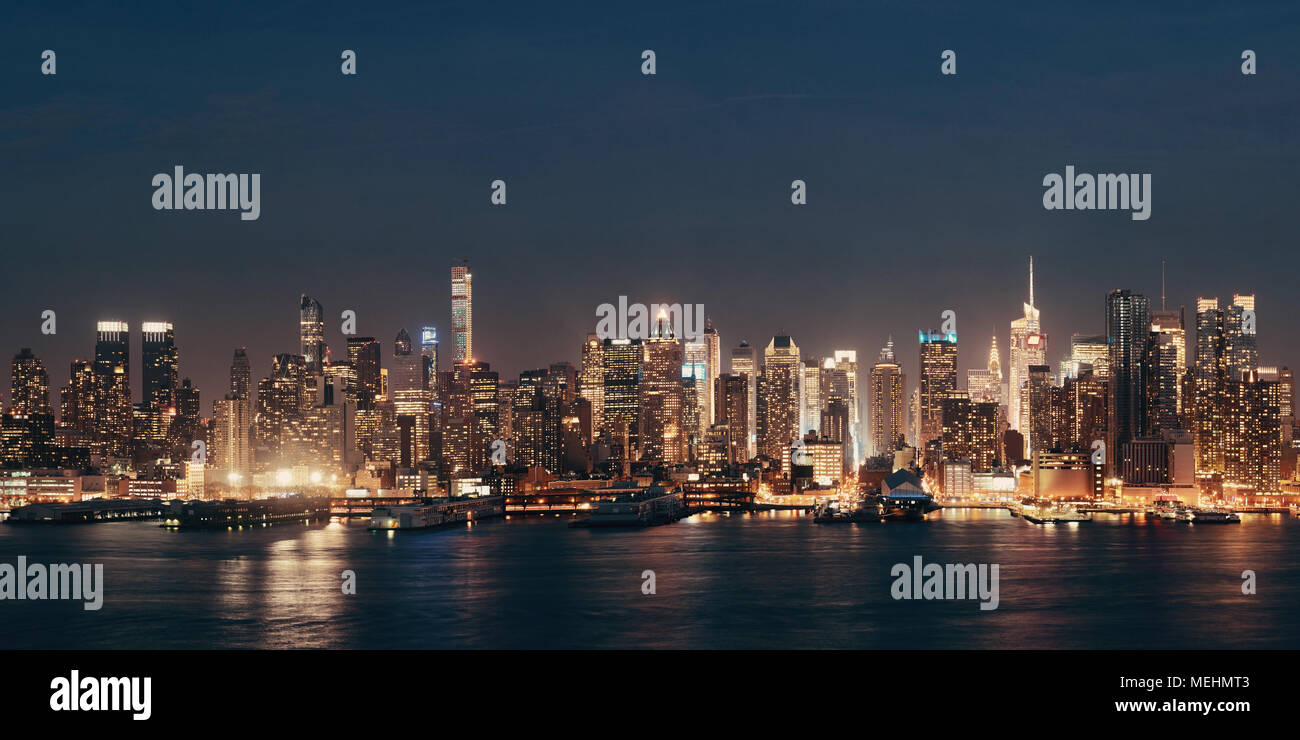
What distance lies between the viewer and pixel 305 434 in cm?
15775

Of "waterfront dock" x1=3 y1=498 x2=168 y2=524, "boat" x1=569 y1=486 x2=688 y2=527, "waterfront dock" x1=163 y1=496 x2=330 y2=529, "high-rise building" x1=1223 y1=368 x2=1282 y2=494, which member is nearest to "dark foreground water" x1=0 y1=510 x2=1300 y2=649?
"waterfront dock" x1=163 y1=496 x2=330 y2=529

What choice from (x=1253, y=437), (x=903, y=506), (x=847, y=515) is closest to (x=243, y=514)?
(x=847, y=515)

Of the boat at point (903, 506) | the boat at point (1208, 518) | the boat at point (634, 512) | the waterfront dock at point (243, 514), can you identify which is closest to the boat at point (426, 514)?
the waterfront dock at point (243, 514)

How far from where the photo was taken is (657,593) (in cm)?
4359

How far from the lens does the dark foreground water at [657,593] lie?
3475 cm

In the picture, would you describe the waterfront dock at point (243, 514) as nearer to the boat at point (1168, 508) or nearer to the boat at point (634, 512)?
the boat at point (634, 512)

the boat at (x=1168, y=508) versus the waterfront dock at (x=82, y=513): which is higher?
the waterfront dock at (x=82, y=513)

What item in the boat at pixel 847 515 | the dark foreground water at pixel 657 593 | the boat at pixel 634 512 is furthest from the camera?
the boat at pixel 847 515

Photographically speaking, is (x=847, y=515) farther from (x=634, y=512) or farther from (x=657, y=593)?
(x=657, y=593)

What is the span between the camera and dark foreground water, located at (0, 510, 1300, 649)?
34.8 meters
